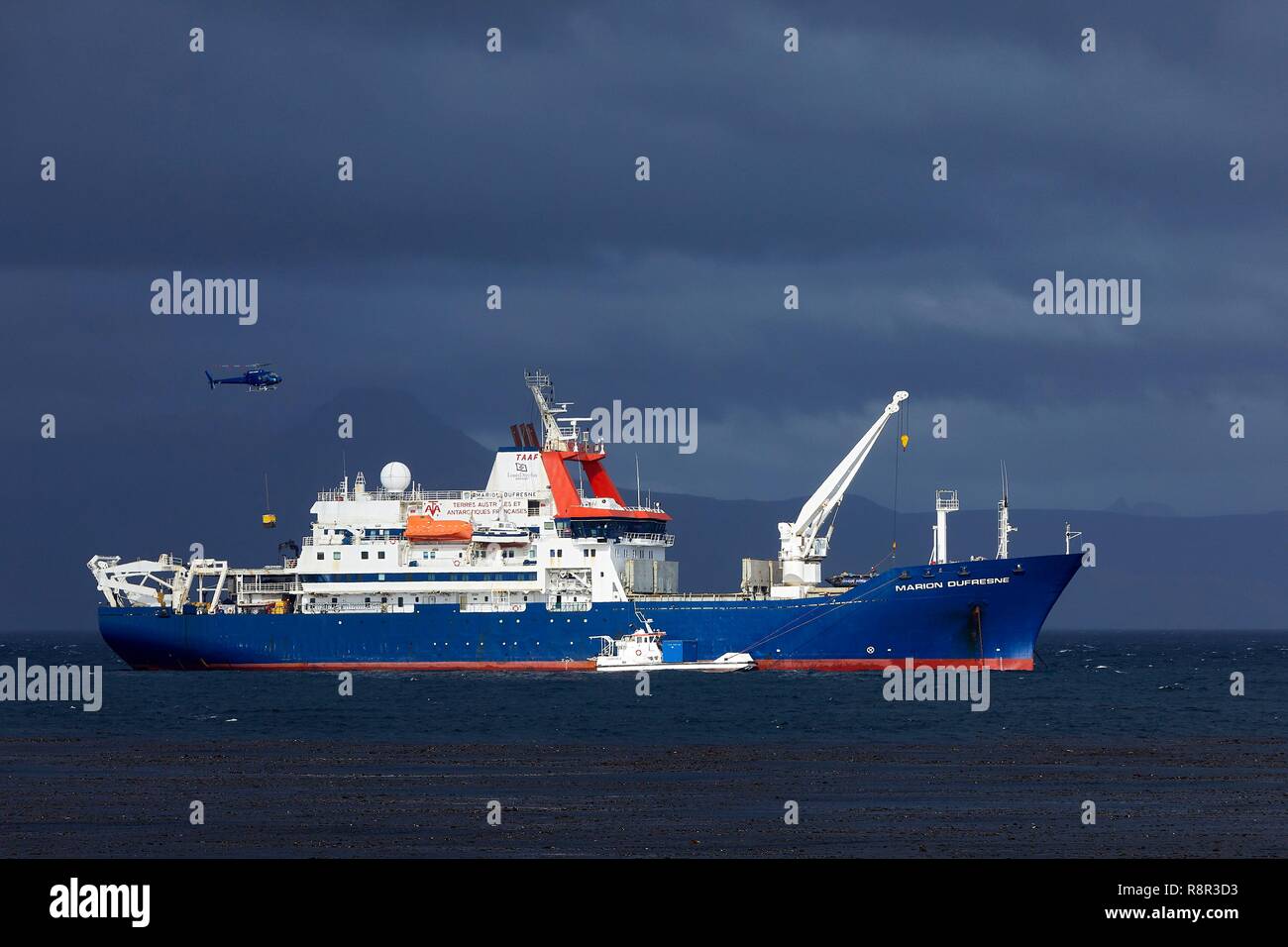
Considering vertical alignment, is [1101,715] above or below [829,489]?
below

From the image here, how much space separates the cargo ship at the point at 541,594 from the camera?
224ft

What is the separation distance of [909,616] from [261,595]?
97.5 feet

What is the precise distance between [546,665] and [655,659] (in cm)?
528

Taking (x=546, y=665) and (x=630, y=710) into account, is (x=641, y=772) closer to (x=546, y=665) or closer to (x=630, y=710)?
(x=630, y=710)

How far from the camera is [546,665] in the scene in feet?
236

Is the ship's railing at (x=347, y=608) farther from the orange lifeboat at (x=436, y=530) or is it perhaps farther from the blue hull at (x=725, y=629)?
the orange lifeboat at (x=436, y=530)

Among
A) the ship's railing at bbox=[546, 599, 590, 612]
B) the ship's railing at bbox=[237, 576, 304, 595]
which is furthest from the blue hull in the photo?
the ship's railing at bbox=[237, 576, 304, 595]

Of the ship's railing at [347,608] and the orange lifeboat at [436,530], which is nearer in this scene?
the orange lifeboat at [436,530]

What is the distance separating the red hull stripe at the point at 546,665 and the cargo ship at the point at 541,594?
0.09 meters

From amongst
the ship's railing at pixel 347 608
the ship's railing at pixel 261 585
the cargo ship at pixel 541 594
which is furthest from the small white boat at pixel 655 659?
the ship's railing at pixel 261 585

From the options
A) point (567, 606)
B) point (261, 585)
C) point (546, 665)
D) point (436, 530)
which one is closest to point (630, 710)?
point (546, 665)
